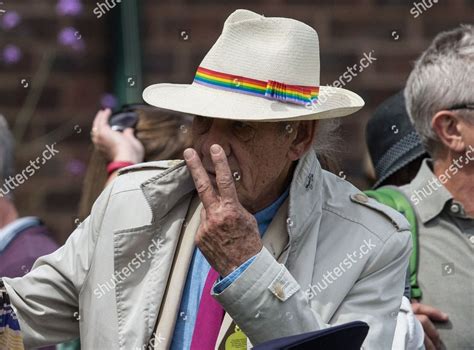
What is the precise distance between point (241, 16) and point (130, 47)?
9.79 feet

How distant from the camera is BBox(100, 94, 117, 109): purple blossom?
655cm

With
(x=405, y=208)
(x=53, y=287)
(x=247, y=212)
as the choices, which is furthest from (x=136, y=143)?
(x=247, y=212)

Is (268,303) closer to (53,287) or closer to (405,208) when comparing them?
(53,287)

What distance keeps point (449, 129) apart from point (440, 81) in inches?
6.1

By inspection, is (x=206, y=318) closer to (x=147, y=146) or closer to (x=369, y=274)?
(x=369, y=274)

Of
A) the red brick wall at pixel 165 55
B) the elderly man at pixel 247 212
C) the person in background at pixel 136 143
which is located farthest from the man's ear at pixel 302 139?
the red brick wall at pixel 165 55

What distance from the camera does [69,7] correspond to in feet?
21.6

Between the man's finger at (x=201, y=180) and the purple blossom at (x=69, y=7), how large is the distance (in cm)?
335

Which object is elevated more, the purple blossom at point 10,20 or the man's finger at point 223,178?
the man's finger at point 223,178

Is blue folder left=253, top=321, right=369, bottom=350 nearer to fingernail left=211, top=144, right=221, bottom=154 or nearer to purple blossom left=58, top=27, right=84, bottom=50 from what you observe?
fingernail left=211, top=144, right=221, bottom=154

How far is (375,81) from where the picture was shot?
6.63 m

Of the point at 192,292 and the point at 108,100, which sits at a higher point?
the point at 192,292

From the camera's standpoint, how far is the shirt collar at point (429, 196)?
4449mm

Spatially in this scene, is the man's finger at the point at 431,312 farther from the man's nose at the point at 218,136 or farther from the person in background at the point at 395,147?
the man's nose at the point at 218,136
